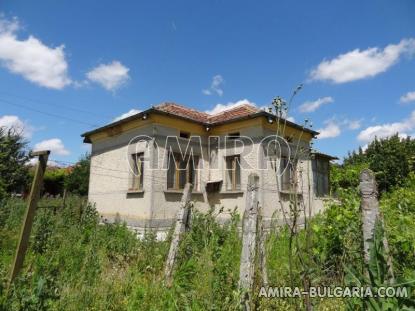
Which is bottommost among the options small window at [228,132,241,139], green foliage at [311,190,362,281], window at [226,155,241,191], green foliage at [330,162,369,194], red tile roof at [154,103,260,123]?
green foliage at [311,190,362,281]

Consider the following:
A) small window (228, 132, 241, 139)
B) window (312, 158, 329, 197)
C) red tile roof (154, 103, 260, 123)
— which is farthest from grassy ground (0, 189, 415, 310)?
window (312, 158, 329, 197)

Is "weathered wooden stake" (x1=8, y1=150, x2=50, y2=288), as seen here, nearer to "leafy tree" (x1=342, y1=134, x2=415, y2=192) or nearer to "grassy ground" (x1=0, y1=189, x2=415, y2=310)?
"grassy ground" (x1=0, y1=189, x2=415, y2=310)

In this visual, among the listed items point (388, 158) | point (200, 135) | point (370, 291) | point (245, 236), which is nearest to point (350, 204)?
point (245, 236)

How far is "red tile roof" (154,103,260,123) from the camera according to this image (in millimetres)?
12411

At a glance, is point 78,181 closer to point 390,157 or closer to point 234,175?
point 234,175

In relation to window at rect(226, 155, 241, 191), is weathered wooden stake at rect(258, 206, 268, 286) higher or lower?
lower

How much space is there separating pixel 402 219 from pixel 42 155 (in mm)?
4525

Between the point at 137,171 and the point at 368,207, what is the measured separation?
1016 cm

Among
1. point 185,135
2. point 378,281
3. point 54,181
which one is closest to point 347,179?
point 378,281

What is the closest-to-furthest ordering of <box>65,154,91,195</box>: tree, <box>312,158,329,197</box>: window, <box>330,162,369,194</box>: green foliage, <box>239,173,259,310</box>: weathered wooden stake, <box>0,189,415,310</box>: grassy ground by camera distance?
<box>0,189,415,310</box>: grassy ground → <box>239,173,259,310</box>: weathered wooden stake → <box>330,162,369,194</box>: green foliage → <box>312,158,329,197</box>: window → <box>65,154,91,195</box>: tree

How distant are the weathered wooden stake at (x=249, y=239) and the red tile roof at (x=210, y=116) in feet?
28.2

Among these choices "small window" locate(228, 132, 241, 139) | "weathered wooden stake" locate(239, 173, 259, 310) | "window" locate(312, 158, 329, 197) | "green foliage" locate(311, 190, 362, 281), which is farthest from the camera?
"window" locate(312, 158, 329, 197)

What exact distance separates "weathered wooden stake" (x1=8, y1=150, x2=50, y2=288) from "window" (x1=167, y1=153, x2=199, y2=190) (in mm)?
7638

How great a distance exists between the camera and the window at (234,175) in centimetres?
1222
